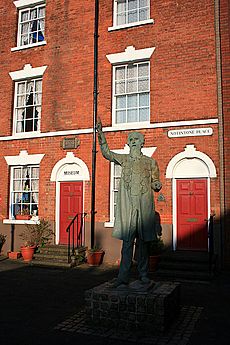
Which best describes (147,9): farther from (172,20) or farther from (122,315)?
(122,315)

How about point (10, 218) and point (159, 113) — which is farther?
point (10, 218)

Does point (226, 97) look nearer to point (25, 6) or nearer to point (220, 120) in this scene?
point (220, 120)

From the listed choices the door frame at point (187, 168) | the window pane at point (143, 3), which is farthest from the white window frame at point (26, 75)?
the door frame at point (187, 168)

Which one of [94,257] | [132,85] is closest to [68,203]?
[94,257]

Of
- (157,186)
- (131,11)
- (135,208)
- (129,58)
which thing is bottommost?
(135,208)

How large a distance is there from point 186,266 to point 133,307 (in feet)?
15.1

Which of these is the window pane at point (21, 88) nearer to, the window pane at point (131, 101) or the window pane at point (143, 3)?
the window pane at point (131, 101)

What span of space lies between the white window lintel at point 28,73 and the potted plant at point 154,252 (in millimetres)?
7183

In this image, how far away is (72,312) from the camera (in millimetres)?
6148

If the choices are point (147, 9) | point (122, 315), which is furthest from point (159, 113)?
point (122, 315)

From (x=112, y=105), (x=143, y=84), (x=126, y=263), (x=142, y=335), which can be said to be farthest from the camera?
A: (x=112, y=105)

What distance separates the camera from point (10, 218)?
13156mm

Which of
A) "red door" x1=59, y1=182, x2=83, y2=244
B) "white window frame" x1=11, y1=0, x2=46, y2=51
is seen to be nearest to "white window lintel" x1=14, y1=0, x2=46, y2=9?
"white window frame" x1=11, y1=0, x2=46, y2=51

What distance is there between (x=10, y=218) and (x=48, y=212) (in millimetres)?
1768
